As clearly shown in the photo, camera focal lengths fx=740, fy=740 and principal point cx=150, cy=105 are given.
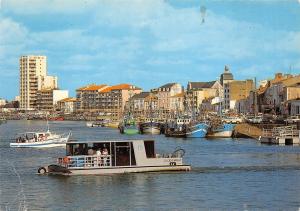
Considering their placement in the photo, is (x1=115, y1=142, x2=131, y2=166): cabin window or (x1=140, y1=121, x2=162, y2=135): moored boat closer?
(x1=115, y1=142, x2=131, y2=166): cabin window

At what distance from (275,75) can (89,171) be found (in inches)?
4554

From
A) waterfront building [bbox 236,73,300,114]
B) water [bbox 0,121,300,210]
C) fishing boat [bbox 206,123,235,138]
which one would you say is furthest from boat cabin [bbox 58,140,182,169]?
waterfront building [bbox 236,73,300,114]

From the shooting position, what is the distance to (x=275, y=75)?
508ft

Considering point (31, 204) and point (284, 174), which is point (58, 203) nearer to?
point (31, 204)

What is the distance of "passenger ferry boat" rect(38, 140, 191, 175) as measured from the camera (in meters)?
43.6

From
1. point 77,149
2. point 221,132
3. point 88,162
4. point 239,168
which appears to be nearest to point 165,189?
point 88,162

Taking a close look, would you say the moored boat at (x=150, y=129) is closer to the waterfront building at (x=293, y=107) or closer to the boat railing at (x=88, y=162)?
the waterfront building at (x=293, y=107)

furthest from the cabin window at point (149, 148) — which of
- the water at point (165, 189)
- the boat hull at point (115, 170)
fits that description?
the water at point (165, 189)

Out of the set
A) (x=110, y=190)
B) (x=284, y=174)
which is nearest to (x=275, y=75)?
(x=284, y=174)

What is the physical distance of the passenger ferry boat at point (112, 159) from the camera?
143ft

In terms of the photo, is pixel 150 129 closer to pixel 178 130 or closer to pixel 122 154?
pixel 178 130

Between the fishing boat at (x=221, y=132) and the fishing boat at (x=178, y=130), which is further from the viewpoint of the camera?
the fishing boat at (x=178, y=130)

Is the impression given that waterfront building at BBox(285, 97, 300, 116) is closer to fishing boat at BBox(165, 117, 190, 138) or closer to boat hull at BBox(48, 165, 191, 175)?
fishing boat at BBox(165, 117, 190, 138)

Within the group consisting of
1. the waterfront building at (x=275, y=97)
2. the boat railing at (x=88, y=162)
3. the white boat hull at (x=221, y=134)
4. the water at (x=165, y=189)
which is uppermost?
the waterfront building at (x=275, y=97)
